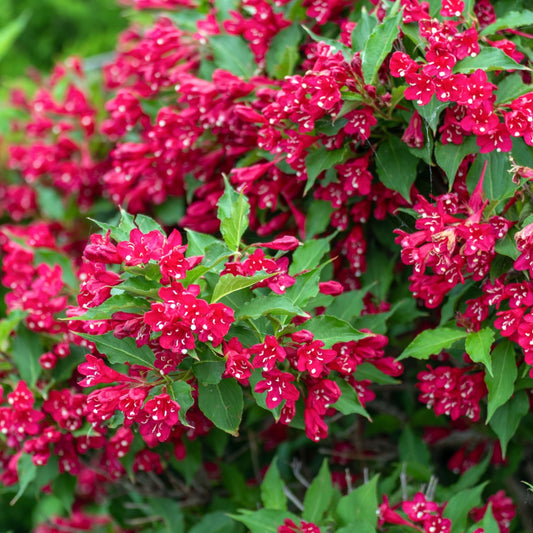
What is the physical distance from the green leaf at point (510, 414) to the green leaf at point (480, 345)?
9.2 inches

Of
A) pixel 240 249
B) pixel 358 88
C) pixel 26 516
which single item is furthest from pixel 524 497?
pixel 26 516

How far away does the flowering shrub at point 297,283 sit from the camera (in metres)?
1.66

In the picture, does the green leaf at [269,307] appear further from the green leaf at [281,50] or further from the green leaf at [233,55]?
the green leaf at [233,55]

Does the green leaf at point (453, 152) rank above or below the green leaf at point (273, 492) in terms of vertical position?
above

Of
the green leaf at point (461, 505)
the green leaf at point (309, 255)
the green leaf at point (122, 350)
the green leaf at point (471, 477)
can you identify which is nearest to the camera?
the green leaf at point (122, 350)

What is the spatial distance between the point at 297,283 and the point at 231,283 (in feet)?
0.86

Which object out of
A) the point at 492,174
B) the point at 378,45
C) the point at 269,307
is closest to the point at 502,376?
the point at 492,174

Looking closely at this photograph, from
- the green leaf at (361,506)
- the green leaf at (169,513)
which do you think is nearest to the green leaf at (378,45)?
the green leaf at (361,506)

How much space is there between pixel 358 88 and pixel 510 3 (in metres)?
0.72

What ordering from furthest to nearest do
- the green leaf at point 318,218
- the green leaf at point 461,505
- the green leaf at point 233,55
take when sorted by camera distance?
the green leaf at point 233,55, the green leaf at point 318,218, the green leaf at point 461,505

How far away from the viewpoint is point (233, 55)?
7.75 feet

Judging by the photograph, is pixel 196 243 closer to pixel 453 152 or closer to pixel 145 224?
pixel 145 224

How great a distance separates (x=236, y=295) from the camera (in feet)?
5.57

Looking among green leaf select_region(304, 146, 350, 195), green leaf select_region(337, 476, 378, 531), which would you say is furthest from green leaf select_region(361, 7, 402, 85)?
green leaf select_region(337, 476, 378, 531)
